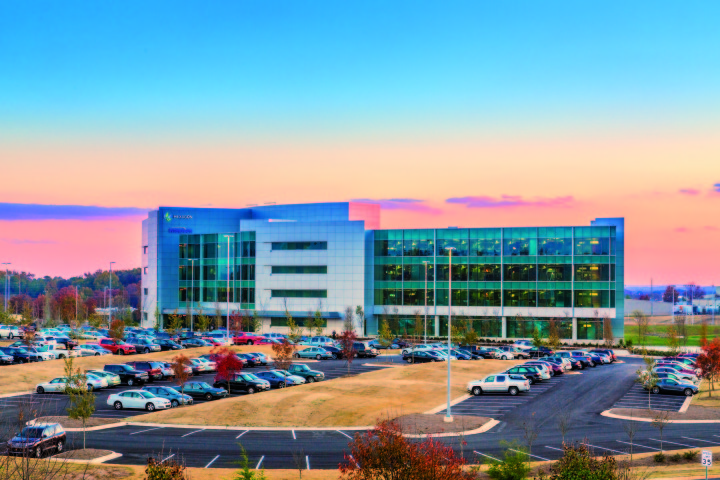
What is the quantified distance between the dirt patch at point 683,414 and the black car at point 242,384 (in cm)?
2438

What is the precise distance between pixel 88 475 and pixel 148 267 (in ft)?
371

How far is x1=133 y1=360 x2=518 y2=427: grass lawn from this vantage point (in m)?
40.6

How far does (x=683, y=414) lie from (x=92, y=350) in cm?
5725

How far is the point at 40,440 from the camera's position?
2952 centimetres

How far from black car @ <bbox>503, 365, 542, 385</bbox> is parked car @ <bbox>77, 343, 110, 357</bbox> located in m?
42.2

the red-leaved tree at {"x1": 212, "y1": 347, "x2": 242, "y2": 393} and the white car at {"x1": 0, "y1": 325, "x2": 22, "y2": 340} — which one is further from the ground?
the red-leaved tree at {"x1": 212, "y1": 347, "x2": 242, "y2": 393}

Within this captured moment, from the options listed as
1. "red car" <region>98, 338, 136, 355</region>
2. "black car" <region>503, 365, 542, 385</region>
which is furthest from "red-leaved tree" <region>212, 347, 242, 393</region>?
"red car" <region>98, 338, 136, 355</region>

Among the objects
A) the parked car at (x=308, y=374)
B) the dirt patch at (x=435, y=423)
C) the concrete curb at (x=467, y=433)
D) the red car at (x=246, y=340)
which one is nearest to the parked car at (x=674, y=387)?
the concrete curb at (x=467, y=433)

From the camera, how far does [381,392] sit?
1913 inches

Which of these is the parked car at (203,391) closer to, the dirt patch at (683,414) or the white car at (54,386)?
the white car at (54,386)

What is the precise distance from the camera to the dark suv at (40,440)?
94.6 ft

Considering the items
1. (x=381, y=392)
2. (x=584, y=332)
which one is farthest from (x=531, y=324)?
(x=381, y=392)

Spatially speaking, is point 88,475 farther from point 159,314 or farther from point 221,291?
point 159,314

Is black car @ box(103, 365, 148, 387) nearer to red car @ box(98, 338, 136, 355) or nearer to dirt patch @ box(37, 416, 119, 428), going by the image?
dirt patch @ box(37, 416, 119, 428)
